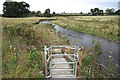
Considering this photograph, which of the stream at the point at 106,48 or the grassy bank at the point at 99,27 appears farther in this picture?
the grassy bank at the point at 99,27

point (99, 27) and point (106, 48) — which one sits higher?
point (99, 27)

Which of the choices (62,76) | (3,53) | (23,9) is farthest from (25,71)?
(23,9)

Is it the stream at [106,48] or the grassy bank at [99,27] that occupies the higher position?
the grassy bank at [99,27]

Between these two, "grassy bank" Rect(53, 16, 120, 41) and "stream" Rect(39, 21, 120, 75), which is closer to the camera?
"stream" Rect(39, 21, 120, 75)

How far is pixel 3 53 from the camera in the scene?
562 centimetres

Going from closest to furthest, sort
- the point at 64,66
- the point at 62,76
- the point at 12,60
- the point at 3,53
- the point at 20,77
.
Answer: the point at 20,77, the point at 62,76, the point at 12,60, the point at 64,66, the point at 3,53

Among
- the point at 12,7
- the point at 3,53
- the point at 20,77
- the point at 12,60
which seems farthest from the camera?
the point at 12,7

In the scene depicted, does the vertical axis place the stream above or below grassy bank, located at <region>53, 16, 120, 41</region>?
below

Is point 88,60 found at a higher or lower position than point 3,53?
lower

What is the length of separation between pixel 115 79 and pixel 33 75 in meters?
4.18

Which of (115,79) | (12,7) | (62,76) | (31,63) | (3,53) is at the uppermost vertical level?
(12,7)

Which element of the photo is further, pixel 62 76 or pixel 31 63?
pixel 31 63

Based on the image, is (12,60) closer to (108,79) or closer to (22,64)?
(22,64)

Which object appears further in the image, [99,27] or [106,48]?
[99,27]
